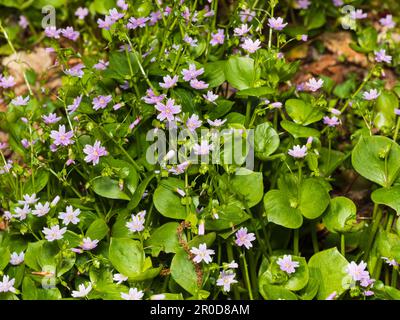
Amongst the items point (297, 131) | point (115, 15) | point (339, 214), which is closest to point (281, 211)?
point (339, 214)

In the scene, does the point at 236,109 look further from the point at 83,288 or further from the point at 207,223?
the point at 83,288

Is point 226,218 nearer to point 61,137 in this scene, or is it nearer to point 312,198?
point 312,198

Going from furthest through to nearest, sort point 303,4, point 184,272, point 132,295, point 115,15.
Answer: point 303,4 < point 115,15 < point 184,272 < point 132,295

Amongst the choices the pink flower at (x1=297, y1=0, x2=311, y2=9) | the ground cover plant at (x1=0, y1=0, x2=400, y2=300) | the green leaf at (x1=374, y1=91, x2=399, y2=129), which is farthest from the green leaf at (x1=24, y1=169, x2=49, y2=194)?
the pink flower at (x1=297, y1=0, x2=311, y2=9)

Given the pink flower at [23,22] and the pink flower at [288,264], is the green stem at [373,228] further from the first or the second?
the pink flower at [23,22]

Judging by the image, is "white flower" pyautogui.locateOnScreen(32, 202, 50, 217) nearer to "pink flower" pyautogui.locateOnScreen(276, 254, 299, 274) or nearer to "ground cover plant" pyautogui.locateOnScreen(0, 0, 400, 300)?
"ground cover plant" pyautogui.locateOnScreen(0, 0, 400, 300)

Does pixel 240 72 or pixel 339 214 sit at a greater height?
pixel 240 72

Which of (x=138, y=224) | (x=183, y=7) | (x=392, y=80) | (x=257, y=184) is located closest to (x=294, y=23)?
(x=392, y=80)
